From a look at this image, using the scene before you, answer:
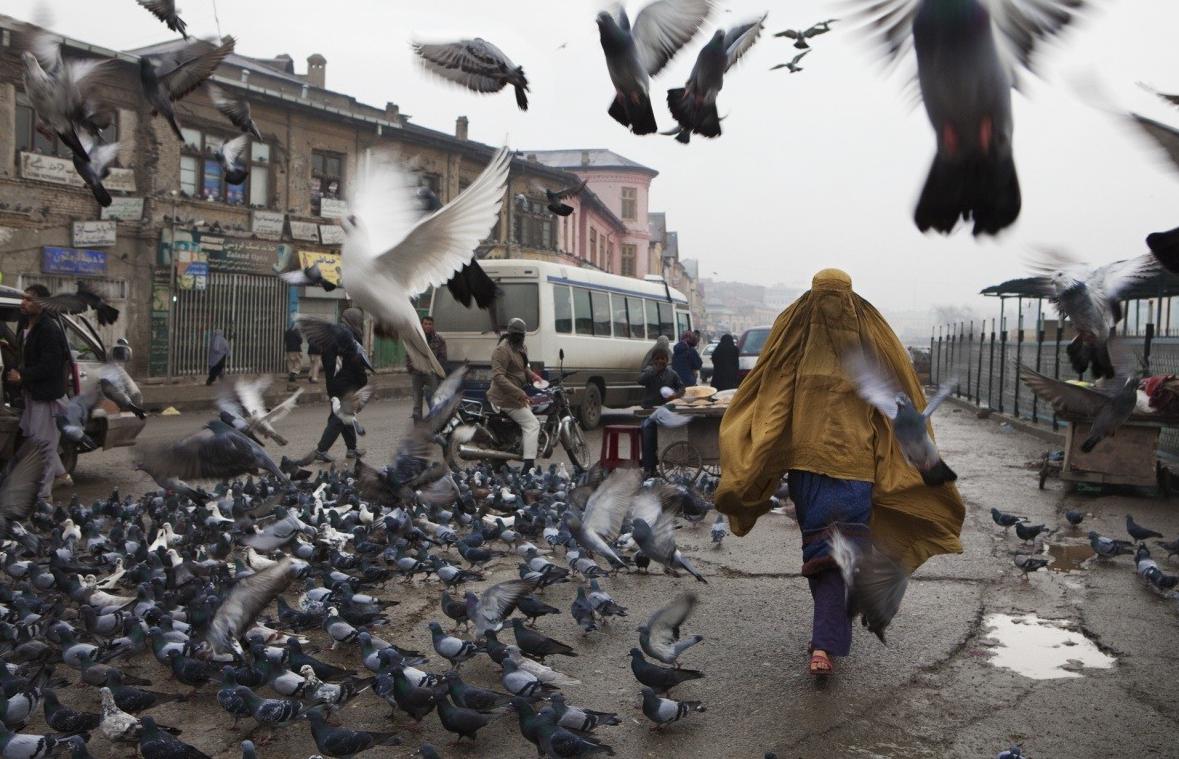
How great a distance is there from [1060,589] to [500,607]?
3.68m

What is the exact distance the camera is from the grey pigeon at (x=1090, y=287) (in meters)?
3.70

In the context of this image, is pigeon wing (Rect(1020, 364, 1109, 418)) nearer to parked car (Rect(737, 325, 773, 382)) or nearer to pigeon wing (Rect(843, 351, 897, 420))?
pigeon wing (Rect(843, 351, 897, 420))

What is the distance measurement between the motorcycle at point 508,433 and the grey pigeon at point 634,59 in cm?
813

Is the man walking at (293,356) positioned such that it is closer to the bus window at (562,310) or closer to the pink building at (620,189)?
the bus window at (562,310)

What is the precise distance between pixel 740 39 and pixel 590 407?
13.5 meters

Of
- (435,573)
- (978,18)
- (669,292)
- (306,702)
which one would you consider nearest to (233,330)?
(669,292)

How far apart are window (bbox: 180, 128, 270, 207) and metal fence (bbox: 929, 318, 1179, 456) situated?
58.4 feet

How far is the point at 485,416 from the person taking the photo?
38.7 ft

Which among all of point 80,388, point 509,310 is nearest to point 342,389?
point 80,388

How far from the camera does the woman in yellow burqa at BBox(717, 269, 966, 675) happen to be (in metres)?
4.29

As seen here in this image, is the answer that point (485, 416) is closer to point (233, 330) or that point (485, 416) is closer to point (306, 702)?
point (306, 702)

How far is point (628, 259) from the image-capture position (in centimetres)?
6234

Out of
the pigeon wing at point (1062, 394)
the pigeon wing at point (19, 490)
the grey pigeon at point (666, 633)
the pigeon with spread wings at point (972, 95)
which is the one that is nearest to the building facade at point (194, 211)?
the pigeon wing at point (1062, 394)

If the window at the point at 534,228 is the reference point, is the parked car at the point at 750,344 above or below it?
below
